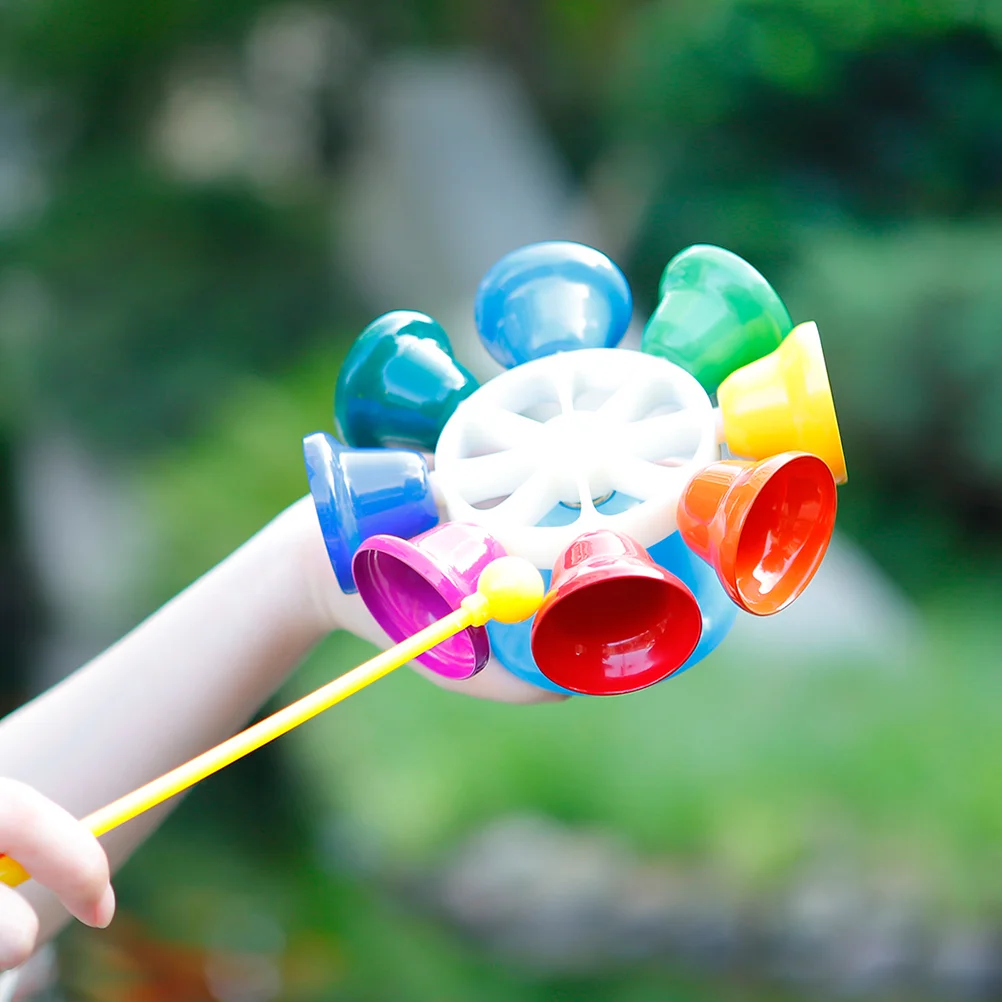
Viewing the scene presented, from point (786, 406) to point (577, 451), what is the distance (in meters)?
0.08

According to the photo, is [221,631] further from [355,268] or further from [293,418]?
[355,268]

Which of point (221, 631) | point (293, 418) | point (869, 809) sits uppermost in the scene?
point (293, 418)

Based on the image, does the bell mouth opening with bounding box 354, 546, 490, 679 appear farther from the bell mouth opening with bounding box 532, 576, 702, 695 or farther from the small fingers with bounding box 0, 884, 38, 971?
the small fingers with bounding box 0, 884, 38, 971

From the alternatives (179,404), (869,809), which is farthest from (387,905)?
(179,404)

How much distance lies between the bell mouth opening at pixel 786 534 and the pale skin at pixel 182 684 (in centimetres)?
12

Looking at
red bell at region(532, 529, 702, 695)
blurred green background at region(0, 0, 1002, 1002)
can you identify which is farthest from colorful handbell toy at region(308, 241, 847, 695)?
blurred green background at region(0, 0, 1002, 1002)

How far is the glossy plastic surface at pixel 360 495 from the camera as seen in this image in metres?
0.40

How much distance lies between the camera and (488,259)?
193cm

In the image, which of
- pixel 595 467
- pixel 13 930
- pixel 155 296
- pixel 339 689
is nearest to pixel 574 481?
pixel 595 467

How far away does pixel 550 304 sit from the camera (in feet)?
1.56

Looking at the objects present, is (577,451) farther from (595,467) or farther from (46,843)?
(46,843)

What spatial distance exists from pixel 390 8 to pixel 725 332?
6.09ft

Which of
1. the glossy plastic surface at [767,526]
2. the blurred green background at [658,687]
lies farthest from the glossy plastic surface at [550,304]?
the blurred green background at [658,687]

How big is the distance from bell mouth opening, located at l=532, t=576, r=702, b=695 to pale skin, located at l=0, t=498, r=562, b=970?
3.1 inches
